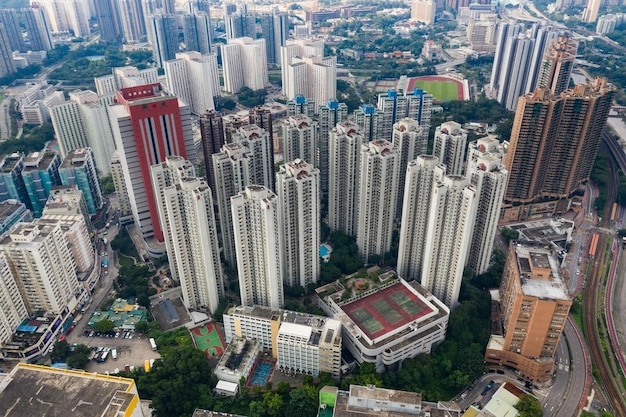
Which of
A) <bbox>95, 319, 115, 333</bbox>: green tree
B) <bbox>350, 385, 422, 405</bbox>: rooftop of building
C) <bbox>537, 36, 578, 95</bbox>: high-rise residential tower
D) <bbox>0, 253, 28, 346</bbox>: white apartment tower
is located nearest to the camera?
<bbox>350, 385, 422, 405</bbox>: rooftop of building

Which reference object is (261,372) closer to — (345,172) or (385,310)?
(385,310)

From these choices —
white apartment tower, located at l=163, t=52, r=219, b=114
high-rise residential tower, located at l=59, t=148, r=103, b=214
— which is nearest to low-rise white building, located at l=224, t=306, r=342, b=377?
high-rise residential tower, located at l=59, t=148, r=103, b=214

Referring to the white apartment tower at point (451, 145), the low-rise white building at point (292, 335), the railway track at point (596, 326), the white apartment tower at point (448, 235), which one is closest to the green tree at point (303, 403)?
the low-rise white building at point (292, 335)

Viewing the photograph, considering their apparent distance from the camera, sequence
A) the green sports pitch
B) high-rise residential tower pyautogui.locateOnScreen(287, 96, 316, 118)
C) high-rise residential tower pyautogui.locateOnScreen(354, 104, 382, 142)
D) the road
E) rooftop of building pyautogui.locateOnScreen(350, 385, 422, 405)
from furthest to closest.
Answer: the green sports pitch → high-rise residential tower pyautogui.locateOnScreen(287, 96, 316, 118) → high-rise residential tower pyautogui.locateOnScreen(354, 104, 382, 142) → the road → rooftop of building pyautogui.locateOnScreen(350, 385, 422, 405)

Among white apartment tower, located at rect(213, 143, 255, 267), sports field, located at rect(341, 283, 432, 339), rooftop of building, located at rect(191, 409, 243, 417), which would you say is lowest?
rooftop of building, located at rect(191, 409, 243, 417)

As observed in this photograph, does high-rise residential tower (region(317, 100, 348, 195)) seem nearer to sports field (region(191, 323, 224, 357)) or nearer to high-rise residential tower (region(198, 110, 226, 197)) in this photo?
high-rise residential tower (region(198, 110, 226, 197))
